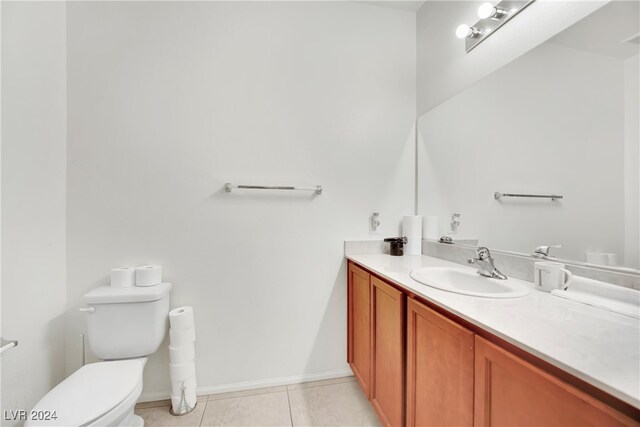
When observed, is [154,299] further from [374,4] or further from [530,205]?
[374,4]

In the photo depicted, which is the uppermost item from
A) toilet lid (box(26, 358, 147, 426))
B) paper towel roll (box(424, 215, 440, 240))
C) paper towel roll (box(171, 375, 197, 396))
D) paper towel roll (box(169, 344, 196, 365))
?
paper towel roll (box(424, 215, 440, 240))

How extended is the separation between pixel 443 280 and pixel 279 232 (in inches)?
39.9

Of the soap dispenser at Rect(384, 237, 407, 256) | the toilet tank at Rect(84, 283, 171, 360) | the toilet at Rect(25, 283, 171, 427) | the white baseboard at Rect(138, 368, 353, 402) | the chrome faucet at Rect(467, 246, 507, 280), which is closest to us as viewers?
the toilet at Rect(25, 283, 171, 427)

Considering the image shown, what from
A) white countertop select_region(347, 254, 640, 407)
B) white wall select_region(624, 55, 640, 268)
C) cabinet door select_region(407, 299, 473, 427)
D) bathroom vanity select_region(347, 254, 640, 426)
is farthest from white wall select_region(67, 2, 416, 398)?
white wall select_region(624, 55, 640, 268)

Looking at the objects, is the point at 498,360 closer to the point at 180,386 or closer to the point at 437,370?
the point at 437,370

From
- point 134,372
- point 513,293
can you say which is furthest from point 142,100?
point 513,293

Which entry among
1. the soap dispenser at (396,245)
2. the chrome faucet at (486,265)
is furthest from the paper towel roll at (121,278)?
the chrome faucet at (486,265)

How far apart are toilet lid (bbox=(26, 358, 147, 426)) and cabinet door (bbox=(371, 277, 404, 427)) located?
1124 mm

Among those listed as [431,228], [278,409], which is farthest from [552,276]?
[278,409]

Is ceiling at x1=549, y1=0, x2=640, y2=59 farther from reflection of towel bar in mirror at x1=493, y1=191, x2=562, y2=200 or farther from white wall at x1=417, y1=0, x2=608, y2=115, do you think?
reflection of towel bar in mirror at x1=493, y1=191, x2=562, y2=200

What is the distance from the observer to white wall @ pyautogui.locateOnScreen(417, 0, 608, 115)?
107 centimetres

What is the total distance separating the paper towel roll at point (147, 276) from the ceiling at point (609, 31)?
2206 millimetres

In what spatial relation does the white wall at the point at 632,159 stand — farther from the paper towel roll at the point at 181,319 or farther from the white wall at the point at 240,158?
the paper towel roll at the point at 181,319

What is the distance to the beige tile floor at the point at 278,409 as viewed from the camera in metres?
1.43
